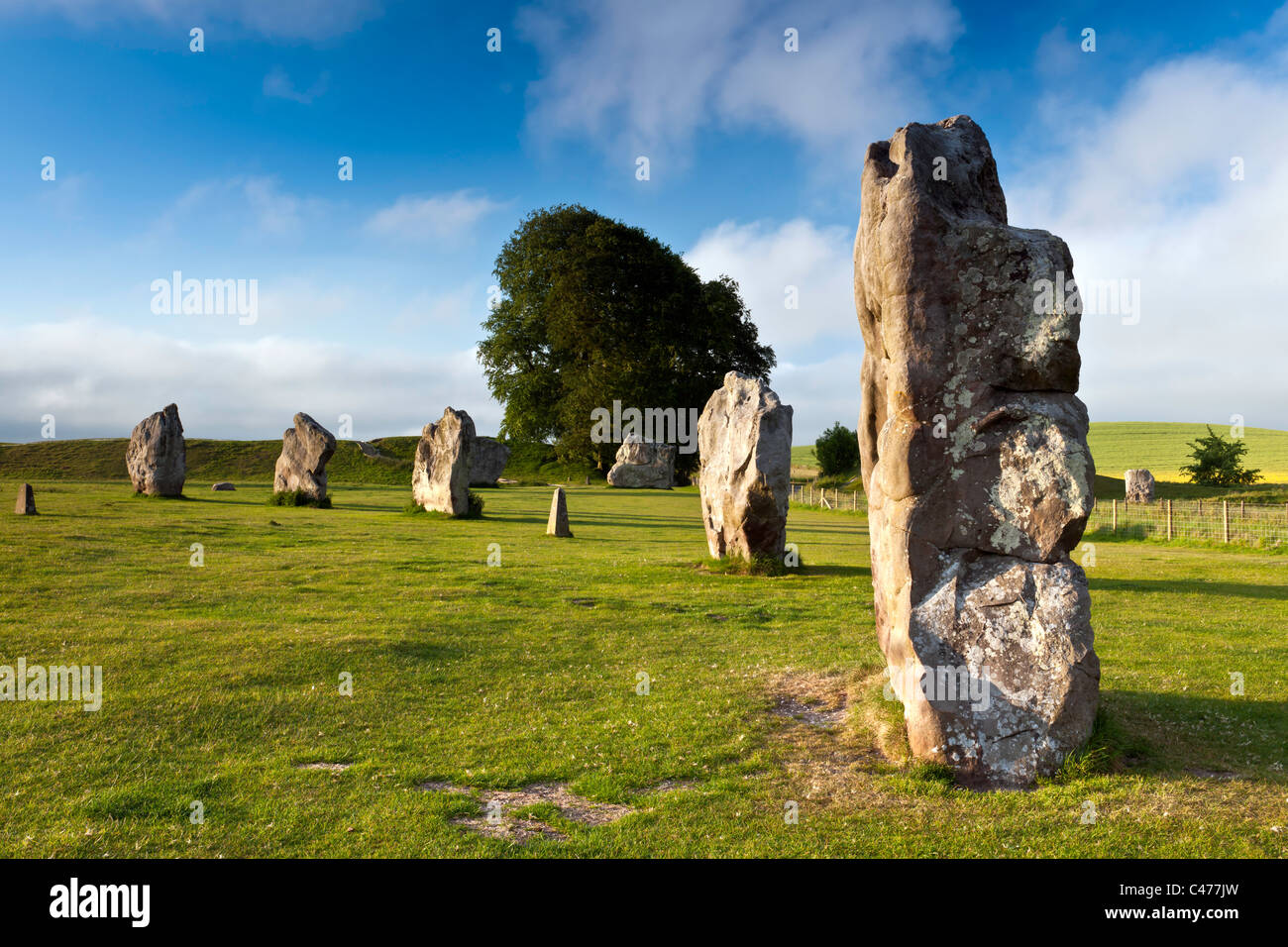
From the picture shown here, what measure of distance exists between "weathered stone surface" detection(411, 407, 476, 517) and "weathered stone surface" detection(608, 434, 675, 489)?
75.3ft

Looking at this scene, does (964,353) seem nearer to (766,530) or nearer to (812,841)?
(812,841)

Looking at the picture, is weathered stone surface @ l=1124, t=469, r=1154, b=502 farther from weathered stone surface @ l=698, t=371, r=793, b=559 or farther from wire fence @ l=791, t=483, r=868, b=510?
weathered stone surface @ l=698, t=371, r=793, b=559

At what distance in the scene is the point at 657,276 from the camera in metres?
59.2

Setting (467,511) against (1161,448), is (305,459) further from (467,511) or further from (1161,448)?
(1161,448)

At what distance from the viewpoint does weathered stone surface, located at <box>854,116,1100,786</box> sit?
291 inches

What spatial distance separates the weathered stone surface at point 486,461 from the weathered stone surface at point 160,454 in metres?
18.8

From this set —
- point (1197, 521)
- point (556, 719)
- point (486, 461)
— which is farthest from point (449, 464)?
point (1197, 521)

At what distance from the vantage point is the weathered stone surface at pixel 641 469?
5456 cm

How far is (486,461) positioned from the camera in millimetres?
51406

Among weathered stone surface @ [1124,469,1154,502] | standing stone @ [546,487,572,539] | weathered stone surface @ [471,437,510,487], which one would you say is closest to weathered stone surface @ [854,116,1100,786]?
standing stone @ [546,487,572,539]

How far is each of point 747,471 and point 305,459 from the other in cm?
2170

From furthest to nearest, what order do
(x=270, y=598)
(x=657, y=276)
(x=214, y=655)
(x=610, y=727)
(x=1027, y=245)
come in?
(x=657, y=276) → (x=270, y=598) → (x=214, y=655) → (x=610, y=727) → (x=1027, y=245)
